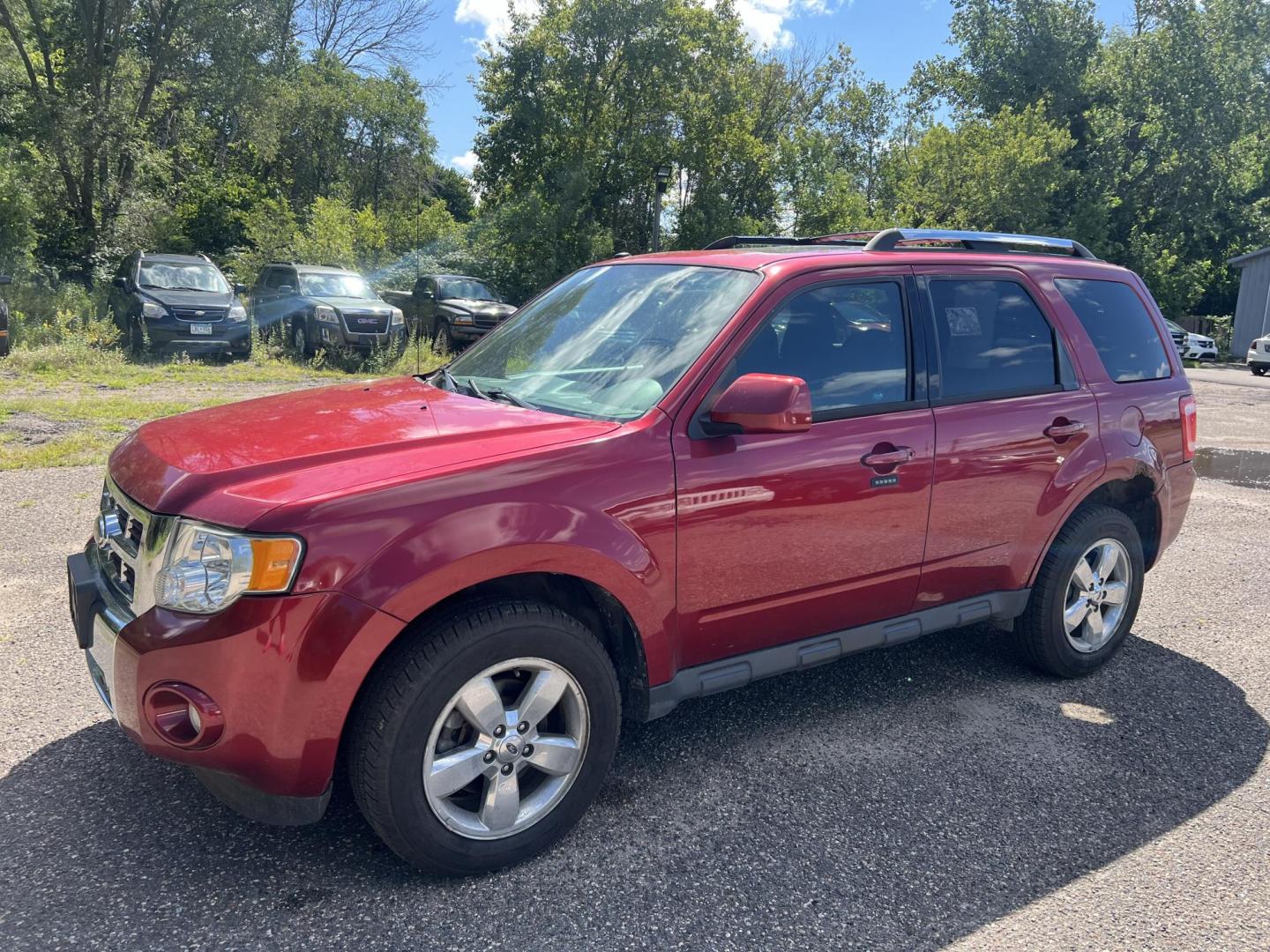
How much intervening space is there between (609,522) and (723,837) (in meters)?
1.08

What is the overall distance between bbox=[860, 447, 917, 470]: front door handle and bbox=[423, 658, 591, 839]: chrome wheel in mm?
1354

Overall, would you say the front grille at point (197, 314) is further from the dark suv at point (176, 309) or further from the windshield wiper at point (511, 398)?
the windshield wiper at point (511, 398)

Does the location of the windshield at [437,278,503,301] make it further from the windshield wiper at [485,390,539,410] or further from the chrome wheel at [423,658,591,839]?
the chrome wheel at [423,658,591,839]

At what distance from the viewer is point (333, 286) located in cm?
1719

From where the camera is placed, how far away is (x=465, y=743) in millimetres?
2748

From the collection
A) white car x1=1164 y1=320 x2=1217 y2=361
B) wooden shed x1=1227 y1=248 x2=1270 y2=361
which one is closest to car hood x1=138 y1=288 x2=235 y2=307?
white car x1=1164 y1=320 x2=1217 y2=361

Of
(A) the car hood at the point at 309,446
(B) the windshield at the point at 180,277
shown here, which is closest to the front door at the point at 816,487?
(A) the car hood at the point at 309,446

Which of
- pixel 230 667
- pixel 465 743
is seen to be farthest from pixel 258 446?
pixel 465 743

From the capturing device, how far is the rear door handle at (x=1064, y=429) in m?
3.99

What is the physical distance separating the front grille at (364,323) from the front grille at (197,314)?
1917 millimetres

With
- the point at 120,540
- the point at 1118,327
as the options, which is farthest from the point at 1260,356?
the point at 120,540

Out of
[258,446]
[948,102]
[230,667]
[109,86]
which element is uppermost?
[948,102]

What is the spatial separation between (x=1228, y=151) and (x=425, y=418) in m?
40.8

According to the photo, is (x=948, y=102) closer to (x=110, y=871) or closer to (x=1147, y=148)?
(x=1147, y=148)
